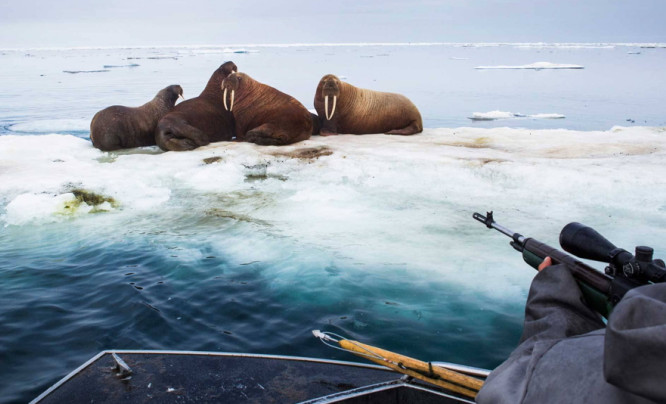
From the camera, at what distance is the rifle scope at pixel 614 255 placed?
166 centimetres

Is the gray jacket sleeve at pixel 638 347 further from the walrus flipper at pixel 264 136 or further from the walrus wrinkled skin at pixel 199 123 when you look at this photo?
the walrus wrinkled skin at pixel 199 123

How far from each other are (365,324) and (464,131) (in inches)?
277

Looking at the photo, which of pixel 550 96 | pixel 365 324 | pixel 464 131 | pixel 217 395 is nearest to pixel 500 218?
pixel 365 324

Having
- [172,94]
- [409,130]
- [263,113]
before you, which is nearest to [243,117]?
[263,113]

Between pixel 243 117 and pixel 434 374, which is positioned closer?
pixel 434 374

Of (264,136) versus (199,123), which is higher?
(199,123)

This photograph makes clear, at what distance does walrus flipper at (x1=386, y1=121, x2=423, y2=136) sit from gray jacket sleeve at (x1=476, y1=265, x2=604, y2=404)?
26.5ft

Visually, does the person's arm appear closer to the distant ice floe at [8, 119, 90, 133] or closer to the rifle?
the rifle

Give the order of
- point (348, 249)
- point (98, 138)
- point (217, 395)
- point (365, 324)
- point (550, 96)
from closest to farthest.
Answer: point (217, 395)
point (365, 324)
point (348, 249)
point (98, 138)
point (550, 96)

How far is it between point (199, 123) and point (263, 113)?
102 cm

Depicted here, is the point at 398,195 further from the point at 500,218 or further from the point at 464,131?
the point at 464,131

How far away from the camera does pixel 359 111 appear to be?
998 cm

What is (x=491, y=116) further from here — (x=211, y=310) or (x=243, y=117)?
(x=211, y=310)

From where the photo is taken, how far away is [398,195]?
20.2 feet
